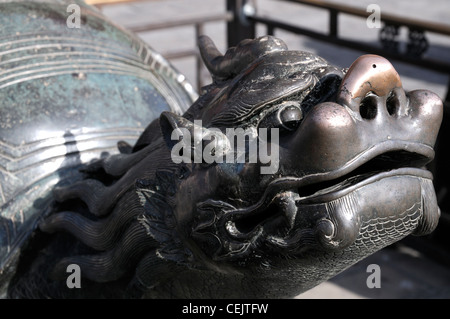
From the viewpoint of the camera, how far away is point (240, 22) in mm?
4254

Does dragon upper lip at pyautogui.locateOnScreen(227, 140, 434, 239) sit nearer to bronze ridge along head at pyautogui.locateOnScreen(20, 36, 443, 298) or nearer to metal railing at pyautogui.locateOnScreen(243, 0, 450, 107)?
bronze ridge along head at pyautogui.locateOnScreen(20, 36, 443, 298)

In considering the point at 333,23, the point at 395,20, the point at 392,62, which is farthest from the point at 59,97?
the point at 392,62

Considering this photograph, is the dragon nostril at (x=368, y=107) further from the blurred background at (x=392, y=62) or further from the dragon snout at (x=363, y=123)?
the blurred background at (x=392, y=62)

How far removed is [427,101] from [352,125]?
136 mm

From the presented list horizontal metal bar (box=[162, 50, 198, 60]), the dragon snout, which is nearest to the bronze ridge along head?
the dragon snout

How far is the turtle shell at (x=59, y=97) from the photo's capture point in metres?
1.49

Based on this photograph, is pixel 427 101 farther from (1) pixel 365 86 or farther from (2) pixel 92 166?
(2) pixel 92 166

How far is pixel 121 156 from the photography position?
1.39m

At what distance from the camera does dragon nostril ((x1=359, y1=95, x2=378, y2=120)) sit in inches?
39.5

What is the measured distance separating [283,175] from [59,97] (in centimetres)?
75

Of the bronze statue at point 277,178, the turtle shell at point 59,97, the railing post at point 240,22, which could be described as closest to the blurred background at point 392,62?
the railing post at point 240,22

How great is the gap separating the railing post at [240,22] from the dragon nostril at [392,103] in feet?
10.6
